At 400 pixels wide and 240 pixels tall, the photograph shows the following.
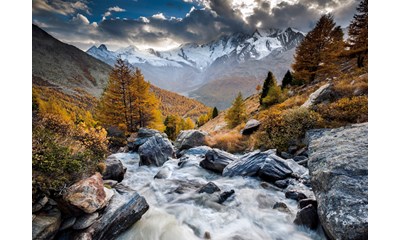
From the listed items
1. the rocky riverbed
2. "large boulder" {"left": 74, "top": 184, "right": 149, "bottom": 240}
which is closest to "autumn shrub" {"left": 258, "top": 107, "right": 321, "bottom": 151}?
the rocky riverbed

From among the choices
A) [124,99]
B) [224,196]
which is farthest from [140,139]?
[224,196]

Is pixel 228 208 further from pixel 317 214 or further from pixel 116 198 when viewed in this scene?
pixel 116 198

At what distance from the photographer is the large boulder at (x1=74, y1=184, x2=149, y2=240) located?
3.50m

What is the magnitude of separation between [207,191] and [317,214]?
2.82 metres

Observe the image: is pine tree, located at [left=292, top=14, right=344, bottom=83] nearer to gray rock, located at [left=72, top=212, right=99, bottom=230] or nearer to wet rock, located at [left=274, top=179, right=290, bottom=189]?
wet rock, located at [left=274, top=179, right=290, bottom=189]

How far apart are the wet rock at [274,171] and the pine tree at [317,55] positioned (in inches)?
605

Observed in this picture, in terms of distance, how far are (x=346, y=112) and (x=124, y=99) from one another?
596 inches

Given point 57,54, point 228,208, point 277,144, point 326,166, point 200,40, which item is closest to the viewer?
point 326,166

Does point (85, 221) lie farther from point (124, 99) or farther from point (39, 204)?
point (124, 99)

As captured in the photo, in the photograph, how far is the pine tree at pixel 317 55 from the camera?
1858cm

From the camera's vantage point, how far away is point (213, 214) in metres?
4.93
